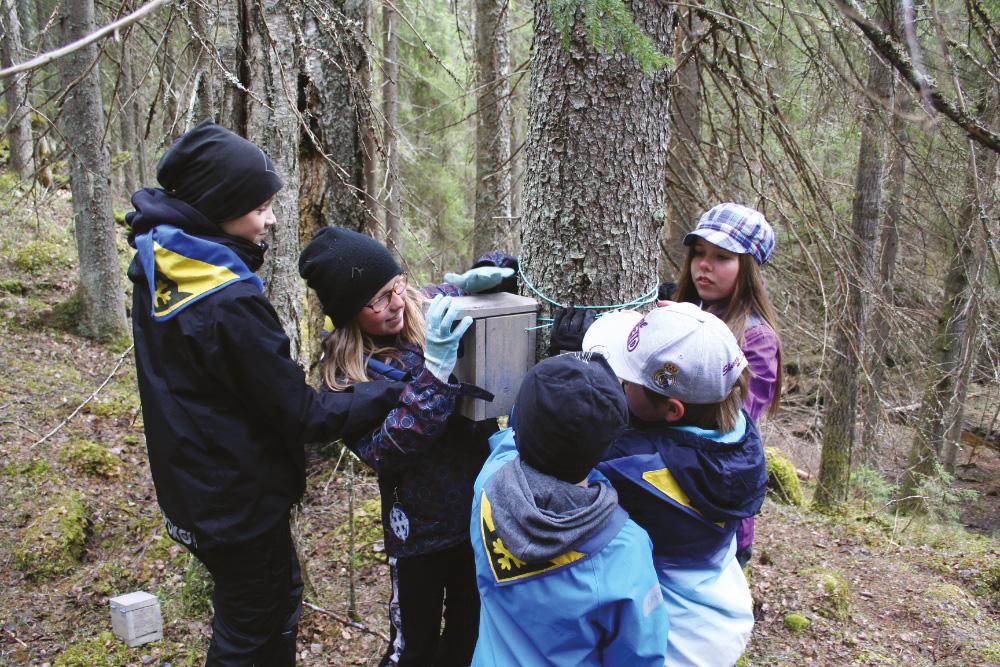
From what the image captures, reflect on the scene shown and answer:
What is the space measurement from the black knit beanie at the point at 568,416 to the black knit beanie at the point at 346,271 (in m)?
0.86

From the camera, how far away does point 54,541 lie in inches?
168

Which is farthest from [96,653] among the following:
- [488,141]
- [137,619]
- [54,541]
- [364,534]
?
[488,141]

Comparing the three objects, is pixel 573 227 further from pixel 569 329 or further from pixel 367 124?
pixel 367 124

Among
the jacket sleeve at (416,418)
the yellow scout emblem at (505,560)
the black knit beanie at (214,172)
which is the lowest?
the yellow scout emblem at (505,560)

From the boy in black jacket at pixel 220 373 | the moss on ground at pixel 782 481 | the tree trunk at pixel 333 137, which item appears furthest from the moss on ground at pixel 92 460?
the moss on ground at pixel 782 481

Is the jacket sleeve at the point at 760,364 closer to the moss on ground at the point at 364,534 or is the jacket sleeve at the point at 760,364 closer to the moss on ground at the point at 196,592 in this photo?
the moss on ground at the point at 364,534

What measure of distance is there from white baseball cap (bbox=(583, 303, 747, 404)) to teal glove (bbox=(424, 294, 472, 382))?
459mm

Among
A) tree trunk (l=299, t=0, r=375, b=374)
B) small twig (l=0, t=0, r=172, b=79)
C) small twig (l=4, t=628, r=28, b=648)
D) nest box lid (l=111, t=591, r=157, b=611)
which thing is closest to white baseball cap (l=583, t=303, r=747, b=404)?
small twig (l=0, t=0, r=172, b=79)

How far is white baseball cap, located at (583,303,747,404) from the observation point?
72.2 inches

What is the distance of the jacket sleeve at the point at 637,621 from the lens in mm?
1621

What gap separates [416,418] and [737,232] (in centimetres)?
143

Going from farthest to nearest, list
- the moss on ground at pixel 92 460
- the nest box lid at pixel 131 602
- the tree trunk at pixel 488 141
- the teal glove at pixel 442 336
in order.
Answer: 1. the tree trunk at pixel 488 141
2. the moss on ground at pixel 92 460
3. the nest box lid at pixel 131 602
4. the teal glove at pixel 442 336

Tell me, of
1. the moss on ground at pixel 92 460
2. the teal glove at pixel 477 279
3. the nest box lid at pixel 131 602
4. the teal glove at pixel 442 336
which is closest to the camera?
the teal glove at pixel 442 336

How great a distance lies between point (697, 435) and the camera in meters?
1.86
